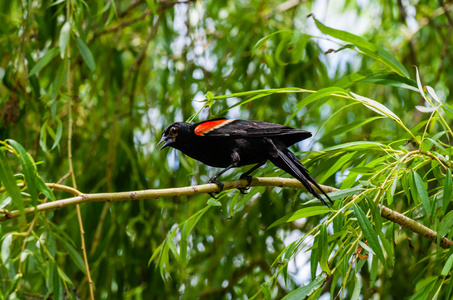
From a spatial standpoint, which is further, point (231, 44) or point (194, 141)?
point (231, 44)

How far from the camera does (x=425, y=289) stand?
214cm

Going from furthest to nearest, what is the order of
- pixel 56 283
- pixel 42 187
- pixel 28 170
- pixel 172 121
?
pixel 172 121 → pixel 56 283 → pixel 42 187 → pixel 28 170

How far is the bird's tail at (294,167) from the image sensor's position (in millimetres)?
2244

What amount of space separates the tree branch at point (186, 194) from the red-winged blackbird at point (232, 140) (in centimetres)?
31

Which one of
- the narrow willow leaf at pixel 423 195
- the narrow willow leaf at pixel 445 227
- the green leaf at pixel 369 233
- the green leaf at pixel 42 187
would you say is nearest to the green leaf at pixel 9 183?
the green leaf at pixel 42 187

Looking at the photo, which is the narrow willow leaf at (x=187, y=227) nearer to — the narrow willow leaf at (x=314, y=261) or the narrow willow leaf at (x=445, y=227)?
the narrow willow leaf at (x=314, y=261)

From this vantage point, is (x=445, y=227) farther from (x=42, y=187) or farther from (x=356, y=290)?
(x=42, y=187)

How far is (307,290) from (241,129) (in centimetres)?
112

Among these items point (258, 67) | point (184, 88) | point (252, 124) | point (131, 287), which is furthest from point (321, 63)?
point (131, 287)

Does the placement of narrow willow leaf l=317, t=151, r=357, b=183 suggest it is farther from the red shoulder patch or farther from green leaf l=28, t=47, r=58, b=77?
green leaf l=28, t=47, r=58, b=77

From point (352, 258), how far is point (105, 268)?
1942mm

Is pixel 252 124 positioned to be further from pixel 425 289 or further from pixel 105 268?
pixel 105 268

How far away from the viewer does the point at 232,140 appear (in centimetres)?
292

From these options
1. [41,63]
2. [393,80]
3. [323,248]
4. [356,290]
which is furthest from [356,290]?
[41,63]
